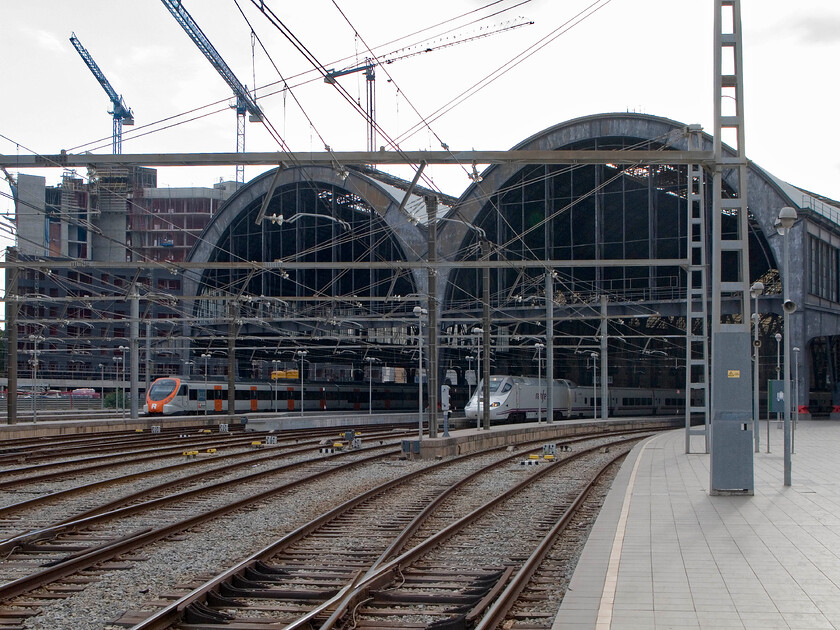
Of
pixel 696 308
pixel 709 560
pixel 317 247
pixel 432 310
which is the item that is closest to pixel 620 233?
pixel 696 308

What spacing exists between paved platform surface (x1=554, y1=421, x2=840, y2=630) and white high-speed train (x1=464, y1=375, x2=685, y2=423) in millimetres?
24817

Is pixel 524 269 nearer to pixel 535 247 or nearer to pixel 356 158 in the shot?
pixel 535 247

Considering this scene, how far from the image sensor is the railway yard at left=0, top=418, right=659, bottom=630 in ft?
27.7

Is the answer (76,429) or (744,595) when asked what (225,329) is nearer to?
(76,429)

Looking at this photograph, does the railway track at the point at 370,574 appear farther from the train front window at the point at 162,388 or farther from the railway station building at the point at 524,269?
the train front window at the point at 162,388

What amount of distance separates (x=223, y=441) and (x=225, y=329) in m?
40.2

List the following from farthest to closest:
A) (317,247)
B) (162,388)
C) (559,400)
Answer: (317,247) → (559,400) → (162,388)

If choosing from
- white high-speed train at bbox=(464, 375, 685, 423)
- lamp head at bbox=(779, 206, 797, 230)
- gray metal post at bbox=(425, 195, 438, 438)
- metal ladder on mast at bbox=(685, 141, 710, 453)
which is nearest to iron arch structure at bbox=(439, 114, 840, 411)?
metal ladder on mast at bbox=(685, 141, 710, 453)

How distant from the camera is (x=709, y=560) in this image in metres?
10.0

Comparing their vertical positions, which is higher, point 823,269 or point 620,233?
Answer: point 620,233

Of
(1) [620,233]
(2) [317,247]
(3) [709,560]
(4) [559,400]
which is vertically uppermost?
(1) [620,233]

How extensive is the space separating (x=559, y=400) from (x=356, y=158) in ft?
154

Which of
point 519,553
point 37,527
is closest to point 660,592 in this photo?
point 519,553

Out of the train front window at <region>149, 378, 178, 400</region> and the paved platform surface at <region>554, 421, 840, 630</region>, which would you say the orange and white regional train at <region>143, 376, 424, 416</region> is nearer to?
the train front window at <region>149, 378, 178, 400</region>
